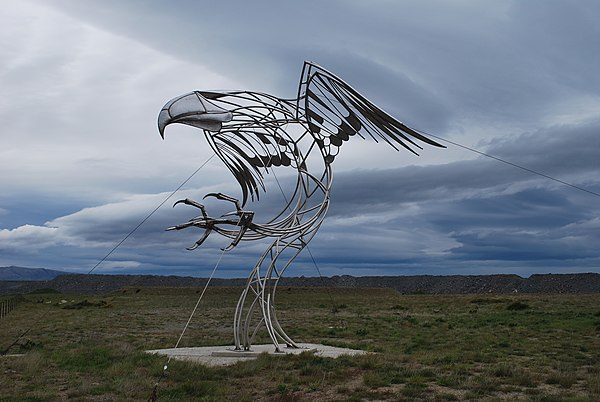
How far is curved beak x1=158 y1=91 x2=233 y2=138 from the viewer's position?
1376cm

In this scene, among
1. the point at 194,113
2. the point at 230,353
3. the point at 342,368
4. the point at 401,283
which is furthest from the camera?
the point at 401,283

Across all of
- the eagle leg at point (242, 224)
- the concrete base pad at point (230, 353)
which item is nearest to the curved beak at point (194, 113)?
the eagle leg at point (242, 224)

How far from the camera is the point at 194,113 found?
46.9 feet

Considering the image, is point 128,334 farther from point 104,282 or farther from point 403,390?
point 104,282

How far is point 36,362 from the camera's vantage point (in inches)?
580

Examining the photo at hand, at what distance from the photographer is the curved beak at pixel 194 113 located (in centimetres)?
1376

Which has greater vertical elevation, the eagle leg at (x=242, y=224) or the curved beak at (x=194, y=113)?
the curved beak at (x=194, y=113)

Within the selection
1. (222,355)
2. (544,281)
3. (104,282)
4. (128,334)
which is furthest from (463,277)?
(222,355)

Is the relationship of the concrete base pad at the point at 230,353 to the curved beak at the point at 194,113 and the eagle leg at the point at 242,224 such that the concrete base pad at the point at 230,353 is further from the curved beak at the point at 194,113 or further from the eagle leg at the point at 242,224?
the curved beak at the point at 194,113

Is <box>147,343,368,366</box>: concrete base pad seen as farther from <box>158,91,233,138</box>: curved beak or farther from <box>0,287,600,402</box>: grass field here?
<box>158,91,233,138</box>: curved beak

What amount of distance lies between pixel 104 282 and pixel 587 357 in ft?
268

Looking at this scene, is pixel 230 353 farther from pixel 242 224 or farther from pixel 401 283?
pixel 401 283

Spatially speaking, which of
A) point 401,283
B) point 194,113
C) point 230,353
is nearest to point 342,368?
point 230,353

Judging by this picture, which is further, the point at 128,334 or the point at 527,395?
the point at 128,334
